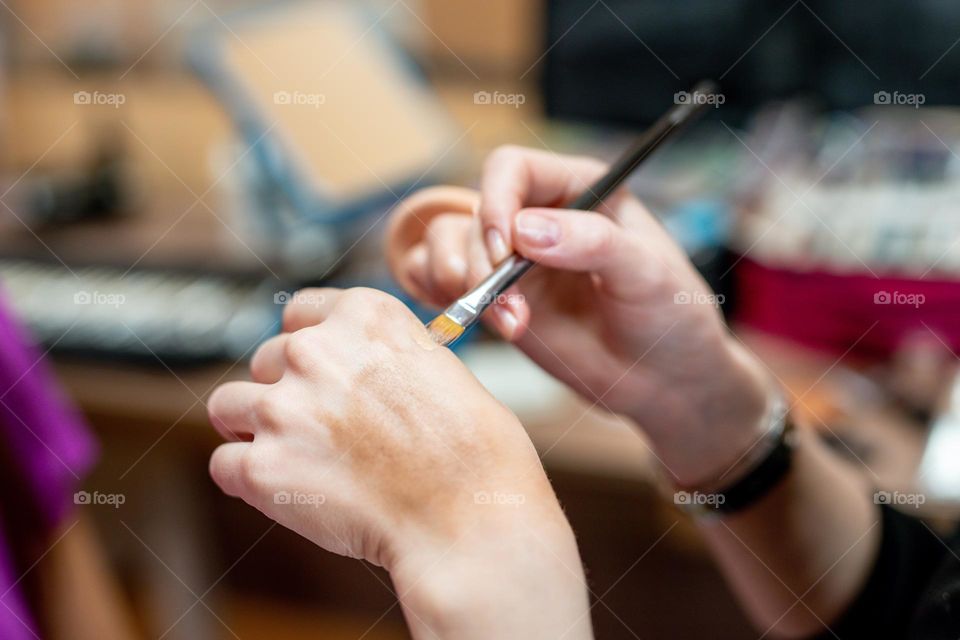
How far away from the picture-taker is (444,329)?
0.47 meters

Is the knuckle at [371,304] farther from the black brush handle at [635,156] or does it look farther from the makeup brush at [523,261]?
the black brush handle at [635,156]

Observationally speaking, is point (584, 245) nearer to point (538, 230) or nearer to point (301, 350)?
point (538, 230)

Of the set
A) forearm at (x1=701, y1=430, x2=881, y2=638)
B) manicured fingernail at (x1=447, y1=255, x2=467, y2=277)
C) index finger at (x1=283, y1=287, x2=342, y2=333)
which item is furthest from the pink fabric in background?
index finger at (x1=283, y1=287, x2=342, y2=333)

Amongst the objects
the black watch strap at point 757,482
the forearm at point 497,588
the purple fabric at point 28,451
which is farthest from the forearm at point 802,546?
the purple fabric at point 28,451

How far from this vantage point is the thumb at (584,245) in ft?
1.73

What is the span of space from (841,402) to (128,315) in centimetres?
87

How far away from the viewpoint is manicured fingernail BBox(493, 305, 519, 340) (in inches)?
20.6

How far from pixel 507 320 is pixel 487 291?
0.03 metres

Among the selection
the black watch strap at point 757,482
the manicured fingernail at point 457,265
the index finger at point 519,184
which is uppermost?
the index finger at point 519,184

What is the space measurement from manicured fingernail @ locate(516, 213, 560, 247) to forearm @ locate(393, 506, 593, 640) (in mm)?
188

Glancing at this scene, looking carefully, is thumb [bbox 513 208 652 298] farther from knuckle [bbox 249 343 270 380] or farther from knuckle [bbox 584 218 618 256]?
knuckle [bbox 249 343 270 380]

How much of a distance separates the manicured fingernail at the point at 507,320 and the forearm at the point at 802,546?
254 mm

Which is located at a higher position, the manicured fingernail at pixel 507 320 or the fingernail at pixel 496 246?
the fingernail at pixel 496 246

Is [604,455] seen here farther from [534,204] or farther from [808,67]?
[808,67]
